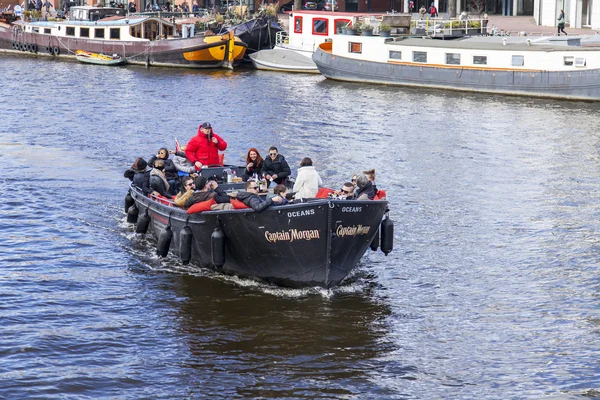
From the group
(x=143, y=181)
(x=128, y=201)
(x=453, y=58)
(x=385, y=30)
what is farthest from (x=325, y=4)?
(x=143, y=181)

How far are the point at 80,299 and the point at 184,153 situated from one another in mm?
7013

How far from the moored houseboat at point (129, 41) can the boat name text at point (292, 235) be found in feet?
144

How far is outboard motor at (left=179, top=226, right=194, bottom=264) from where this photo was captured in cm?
2022

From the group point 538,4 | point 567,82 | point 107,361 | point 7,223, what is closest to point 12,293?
point 107,361

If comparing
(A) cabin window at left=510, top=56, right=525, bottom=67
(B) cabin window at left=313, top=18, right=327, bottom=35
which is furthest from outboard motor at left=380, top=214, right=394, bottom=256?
(B) cabin window at left=313, top=18, right=327, bottom=35

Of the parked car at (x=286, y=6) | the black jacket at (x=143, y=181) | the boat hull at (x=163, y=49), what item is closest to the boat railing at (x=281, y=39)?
the boat hull at (x=163, y=49)

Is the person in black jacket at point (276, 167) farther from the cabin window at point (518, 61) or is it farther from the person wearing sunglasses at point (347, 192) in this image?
the cabin window at point (518, 61)

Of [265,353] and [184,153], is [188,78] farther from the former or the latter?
[265,353]

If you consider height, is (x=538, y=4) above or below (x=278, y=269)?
above

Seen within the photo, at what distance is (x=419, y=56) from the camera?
5156 cm

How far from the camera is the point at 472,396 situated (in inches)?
607

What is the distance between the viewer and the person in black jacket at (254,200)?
18.5 m

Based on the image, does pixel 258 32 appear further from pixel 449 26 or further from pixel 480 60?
pixel 480 60

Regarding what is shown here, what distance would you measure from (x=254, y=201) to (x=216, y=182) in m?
3.08
